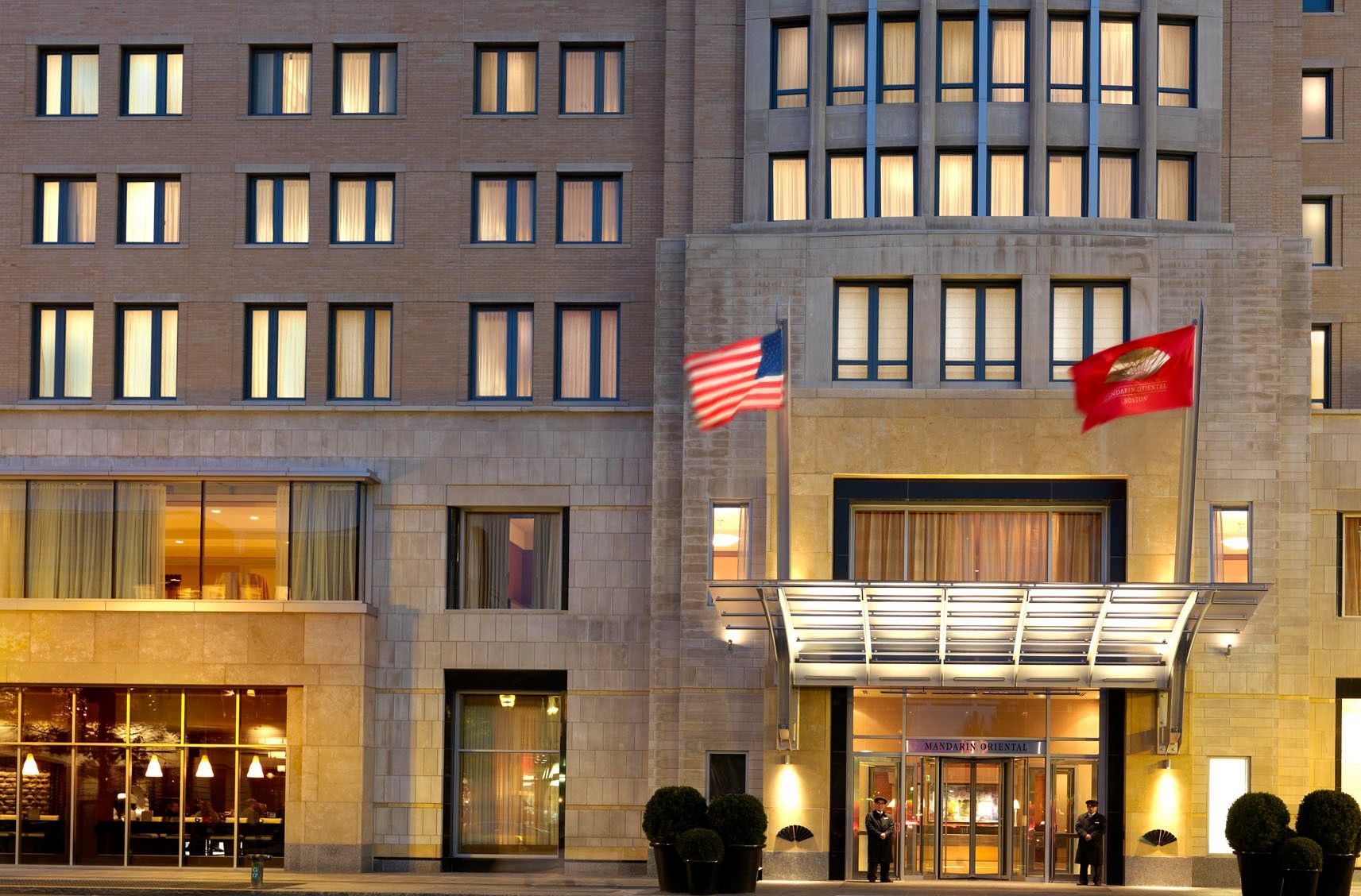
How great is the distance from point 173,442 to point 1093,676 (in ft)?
68.5

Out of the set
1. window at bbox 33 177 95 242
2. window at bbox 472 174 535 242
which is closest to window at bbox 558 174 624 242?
window at bbox 472 174 535 242

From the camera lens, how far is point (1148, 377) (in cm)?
3828

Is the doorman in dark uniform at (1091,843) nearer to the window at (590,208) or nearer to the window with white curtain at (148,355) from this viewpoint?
the window at (590,208)

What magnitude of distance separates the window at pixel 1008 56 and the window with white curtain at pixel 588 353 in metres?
9.95

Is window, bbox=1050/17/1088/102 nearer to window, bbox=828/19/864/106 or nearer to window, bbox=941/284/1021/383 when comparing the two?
window, bbox=828/19/864/106

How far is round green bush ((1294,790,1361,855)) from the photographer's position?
1415 inches

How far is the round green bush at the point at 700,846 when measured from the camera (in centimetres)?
3669

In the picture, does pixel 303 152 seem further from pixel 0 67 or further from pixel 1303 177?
pixel 1303 177

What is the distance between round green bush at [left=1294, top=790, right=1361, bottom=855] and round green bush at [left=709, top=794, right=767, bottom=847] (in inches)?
398

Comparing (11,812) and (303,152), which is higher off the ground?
(303,152)

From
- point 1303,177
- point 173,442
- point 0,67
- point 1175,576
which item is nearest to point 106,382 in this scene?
point 173,442

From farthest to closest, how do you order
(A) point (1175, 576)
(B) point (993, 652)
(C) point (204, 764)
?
1. (C) point (204, 764)
2. (B) point (993, 652)
3. (A) point (1175, 576)

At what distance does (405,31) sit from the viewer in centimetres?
4522

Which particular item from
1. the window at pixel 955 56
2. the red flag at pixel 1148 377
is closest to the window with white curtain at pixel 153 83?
the window at pixel 955 56
